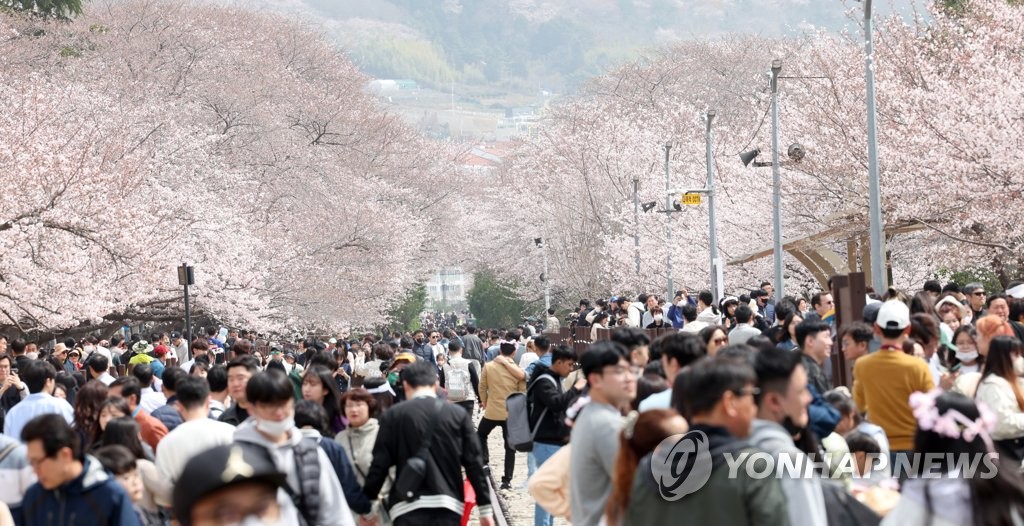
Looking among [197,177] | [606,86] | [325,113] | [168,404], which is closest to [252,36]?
[325,113]

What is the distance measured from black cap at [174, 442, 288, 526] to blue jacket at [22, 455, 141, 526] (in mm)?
2160

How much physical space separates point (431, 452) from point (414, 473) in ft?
0.56

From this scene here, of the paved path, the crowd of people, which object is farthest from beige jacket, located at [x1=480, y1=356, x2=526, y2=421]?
the crowd of people

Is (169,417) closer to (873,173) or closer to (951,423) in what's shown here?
(951,423)

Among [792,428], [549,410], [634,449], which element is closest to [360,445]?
[549,410]

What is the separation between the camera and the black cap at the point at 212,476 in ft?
14.8

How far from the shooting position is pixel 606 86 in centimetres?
7581

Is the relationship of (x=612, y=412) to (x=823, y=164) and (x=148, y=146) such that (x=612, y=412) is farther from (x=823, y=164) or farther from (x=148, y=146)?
(x=148, y=146)

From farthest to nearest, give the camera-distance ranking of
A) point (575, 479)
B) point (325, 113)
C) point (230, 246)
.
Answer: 1. point (325, 113)
2. point (230, 246)
3. point (575, 479)

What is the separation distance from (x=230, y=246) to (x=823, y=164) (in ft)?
55.6

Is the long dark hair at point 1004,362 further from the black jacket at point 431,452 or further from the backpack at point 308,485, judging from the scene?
the backpack at point 308,485

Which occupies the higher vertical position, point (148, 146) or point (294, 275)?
point (148, 146)

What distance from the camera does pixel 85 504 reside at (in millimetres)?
6660

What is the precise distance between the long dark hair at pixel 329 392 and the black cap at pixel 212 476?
5434mm
